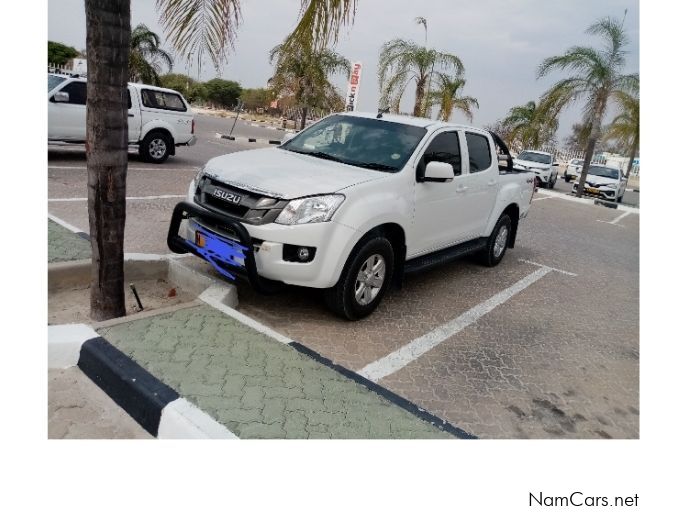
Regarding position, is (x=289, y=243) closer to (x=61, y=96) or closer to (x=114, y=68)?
(x=114, y=68)

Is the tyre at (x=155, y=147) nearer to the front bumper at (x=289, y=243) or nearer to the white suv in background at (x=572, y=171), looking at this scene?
the front bumper at (x=289, y=243)

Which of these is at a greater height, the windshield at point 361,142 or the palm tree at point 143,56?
the palm tree at point 143,56

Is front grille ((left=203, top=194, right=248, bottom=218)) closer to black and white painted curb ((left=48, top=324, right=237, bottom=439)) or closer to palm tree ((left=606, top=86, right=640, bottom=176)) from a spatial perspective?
black and white painted curb ((left=48, top=324, right=237, bottom=439))

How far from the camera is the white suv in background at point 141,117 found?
32.7 feet

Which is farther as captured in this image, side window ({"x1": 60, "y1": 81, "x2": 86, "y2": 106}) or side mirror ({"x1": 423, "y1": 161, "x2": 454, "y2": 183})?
side window ({"x1": 60, "y1": 81, "x2": 86, "y2": 106})

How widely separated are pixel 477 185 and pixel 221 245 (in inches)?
118

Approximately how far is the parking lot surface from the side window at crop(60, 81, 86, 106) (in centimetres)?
282

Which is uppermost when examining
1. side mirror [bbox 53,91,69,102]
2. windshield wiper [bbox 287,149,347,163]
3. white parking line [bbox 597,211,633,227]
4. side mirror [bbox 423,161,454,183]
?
side mirror [bbox 53,91,69,102]

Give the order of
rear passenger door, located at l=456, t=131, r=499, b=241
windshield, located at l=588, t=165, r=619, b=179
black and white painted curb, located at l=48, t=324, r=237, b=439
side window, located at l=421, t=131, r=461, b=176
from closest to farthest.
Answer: black and white painted curb, located at l=48, t=324, r=237, b=439 → side window, located at l=421, t=131, r=461, b=176 → rear passenger door, located at l=456, t=131, r=499, b=241 → windshield, located at l=588, t=165, r=619, b=179

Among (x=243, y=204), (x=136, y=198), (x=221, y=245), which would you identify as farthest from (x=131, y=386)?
(x=136, y=198)

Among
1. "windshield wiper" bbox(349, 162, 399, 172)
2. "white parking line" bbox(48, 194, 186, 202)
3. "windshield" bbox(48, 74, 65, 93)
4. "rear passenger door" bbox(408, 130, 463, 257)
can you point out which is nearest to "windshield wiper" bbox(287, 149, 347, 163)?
"windshield wiper" bbox(349, 162, 399, 172)

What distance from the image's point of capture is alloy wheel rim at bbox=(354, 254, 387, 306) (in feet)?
14.5

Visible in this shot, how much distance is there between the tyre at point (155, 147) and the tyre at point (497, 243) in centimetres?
808

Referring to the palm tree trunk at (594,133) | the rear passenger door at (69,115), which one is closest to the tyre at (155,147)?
the rear passenger door at (69,115)
